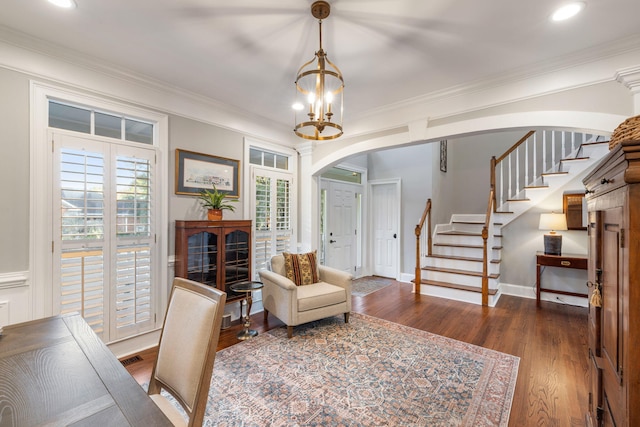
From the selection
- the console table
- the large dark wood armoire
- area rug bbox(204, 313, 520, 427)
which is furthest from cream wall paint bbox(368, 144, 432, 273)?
the large dark wood armoire

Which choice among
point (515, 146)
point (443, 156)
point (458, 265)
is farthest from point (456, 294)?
point (443, 156)

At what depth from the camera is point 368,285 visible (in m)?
5.14

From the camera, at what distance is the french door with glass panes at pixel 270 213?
381cm

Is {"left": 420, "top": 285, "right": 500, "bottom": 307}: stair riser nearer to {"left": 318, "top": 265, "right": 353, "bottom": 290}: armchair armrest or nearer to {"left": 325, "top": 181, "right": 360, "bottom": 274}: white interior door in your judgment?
{"left": 325, "top": 181, "right": 360, "bottom": 274}: white interior door

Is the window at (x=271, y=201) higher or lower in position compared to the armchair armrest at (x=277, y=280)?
higher

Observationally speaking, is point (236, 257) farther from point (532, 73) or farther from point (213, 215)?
point (532, 73)

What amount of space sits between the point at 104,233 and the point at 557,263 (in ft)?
18.0

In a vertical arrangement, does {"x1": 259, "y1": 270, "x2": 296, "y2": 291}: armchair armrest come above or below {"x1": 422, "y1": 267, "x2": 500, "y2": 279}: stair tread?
above

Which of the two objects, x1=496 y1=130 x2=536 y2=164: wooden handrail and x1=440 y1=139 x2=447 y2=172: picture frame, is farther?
x1=440 y1=139 x2=447 y2=172: picture frame

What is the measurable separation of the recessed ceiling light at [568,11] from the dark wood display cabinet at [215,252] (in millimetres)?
3266

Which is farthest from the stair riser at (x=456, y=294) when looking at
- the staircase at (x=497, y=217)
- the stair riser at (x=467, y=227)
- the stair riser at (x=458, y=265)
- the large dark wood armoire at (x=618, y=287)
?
the large dark wood armoire at (x=618, y=287)

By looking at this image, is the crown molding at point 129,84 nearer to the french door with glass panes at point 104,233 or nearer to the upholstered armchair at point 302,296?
the french door with glass panes at point 104,233

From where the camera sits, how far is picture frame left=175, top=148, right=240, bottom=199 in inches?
119

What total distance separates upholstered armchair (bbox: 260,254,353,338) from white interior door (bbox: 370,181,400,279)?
250cm
